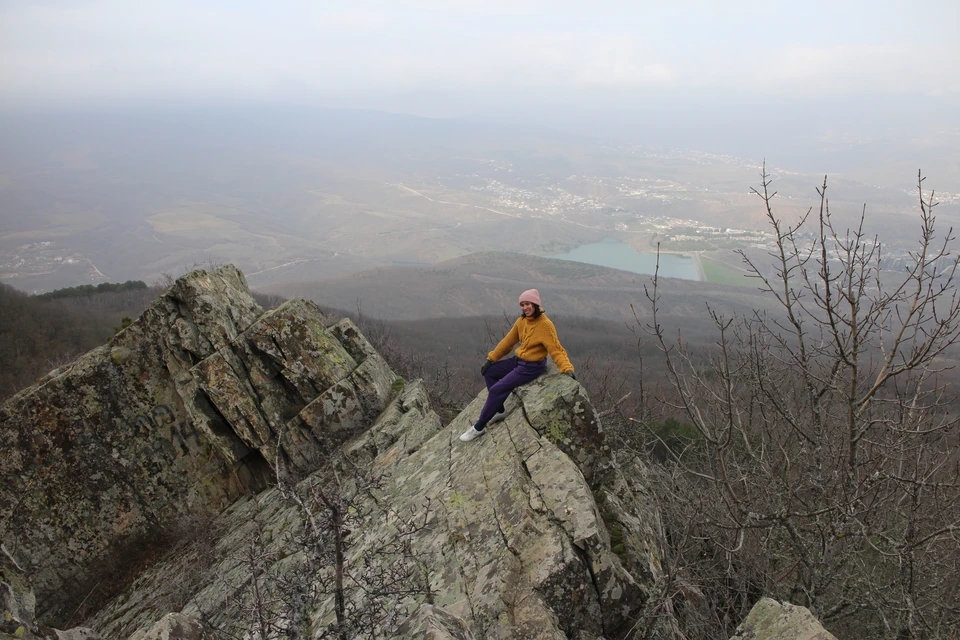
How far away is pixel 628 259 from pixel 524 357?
538ft

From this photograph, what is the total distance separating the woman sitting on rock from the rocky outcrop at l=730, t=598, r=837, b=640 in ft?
14.4

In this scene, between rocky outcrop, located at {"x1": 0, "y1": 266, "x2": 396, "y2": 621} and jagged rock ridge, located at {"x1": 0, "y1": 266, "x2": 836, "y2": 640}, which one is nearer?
jagged rock ridge, located at {"x1": 0, "y1": 266, "x2": 836, "y2": 640}

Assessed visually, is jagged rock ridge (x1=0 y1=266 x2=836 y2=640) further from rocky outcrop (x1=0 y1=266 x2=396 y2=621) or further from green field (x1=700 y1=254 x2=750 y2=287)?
green field (x1=700 y1=254 x2=750 y2=287)

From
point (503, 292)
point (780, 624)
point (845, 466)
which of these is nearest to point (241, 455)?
point (780, 624)

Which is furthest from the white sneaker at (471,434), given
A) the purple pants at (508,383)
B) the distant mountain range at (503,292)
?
the distant mountain range at (503,292)

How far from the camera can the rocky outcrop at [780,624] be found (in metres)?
4.98

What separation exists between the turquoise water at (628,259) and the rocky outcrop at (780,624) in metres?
130

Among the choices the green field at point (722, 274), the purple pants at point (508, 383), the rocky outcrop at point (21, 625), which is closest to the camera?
the rocky outcrop at point (21, 625)

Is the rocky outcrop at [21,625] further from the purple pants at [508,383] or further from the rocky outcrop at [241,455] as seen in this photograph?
the purple pants at [508,383]

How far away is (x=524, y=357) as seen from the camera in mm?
9148

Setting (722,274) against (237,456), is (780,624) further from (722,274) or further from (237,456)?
(722,274)

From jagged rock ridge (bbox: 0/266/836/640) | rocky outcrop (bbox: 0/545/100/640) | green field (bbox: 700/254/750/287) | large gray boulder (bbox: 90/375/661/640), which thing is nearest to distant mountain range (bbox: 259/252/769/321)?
green field (bbox: 700/254/750/287)

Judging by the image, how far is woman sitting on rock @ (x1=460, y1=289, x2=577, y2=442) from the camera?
8938mm

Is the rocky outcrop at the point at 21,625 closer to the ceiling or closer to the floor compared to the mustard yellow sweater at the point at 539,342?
closer to the floor
